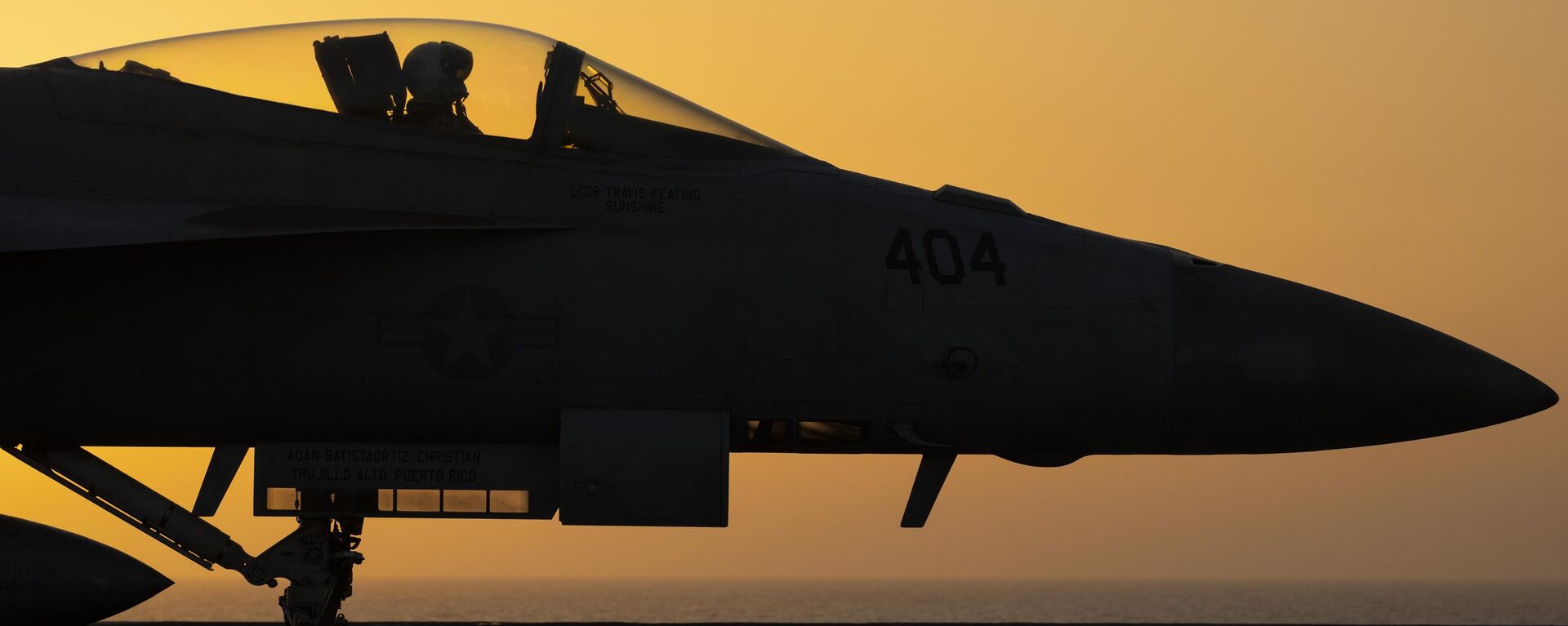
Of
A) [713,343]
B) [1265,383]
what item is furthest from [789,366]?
[1265,383]

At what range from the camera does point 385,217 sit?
452 inches

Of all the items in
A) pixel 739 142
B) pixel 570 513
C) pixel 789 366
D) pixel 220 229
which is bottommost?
pixel 570 513

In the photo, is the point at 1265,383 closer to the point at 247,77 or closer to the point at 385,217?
the point at 385,217

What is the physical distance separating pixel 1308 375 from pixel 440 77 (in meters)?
5.88

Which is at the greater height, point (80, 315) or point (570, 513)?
point (80, 315)

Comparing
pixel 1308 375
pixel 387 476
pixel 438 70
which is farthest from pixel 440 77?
pixel 1308 375

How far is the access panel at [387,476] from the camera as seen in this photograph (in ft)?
38.9

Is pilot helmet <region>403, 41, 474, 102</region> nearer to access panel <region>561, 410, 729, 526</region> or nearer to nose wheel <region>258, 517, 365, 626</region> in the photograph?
Answer: access panel <region>561, 410, 729, 526</region>

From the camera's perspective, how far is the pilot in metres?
11.8

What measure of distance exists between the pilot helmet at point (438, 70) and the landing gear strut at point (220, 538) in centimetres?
280

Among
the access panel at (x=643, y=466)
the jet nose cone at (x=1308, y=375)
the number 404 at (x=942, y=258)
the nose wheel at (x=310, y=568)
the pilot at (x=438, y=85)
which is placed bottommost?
the nose wheel at (x=310, y=568)

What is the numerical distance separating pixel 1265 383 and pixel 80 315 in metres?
7.43

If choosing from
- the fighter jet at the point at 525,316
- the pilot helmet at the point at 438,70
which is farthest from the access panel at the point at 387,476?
the pilot helmet at the point at 438,70

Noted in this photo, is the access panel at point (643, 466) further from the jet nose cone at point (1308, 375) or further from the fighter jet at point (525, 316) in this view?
the jet nose cone at point (1308, 375)
